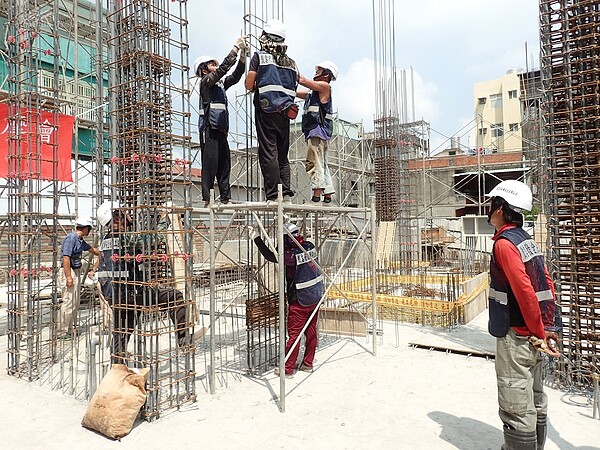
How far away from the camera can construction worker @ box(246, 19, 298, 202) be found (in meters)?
5.34

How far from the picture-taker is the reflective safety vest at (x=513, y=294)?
3.41m

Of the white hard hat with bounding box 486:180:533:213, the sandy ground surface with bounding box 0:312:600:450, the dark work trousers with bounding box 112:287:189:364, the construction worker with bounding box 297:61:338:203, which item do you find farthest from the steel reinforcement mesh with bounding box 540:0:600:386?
the dark work trousers with bounding box 112:287:189:364

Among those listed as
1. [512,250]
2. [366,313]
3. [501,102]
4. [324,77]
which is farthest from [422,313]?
[501,102]

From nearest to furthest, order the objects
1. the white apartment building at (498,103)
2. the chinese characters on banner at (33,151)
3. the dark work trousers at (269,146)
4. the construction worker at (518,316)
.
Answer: the construction worker at (518,316) < the dark work trousers at (269,146) < the chinese characters on banner at (33,151) < the white apartment building at (498,103)

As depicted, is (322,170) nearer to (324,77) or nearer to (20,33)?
(324,77)

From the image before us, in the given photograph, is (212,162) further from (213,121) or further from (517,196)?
(517,196)

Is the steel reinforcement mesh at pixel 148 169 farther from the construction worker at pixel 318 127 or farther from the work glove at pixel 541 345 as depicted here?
the work glove at pixel 541 345

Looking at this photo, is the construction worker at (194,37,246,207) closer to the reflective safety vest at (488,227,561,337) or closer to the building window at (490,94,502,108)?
the reflective safety vest at (488,227,561,337)

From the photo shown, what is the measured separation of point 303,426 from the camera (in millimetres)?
4398

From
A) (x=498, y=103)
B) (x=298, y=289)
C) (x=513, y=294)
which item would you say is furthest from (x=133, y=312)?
(x=498, y=103)

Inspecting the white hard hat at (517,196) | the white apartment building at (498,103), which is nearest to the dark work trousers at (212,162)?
the white hard hat at (517,196)

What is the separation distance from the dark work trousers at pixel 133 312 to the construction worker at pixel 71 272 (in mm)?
2943

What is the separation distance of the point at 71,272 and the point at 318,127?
485 cm

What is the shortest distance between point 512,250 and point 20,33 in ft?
22.2
